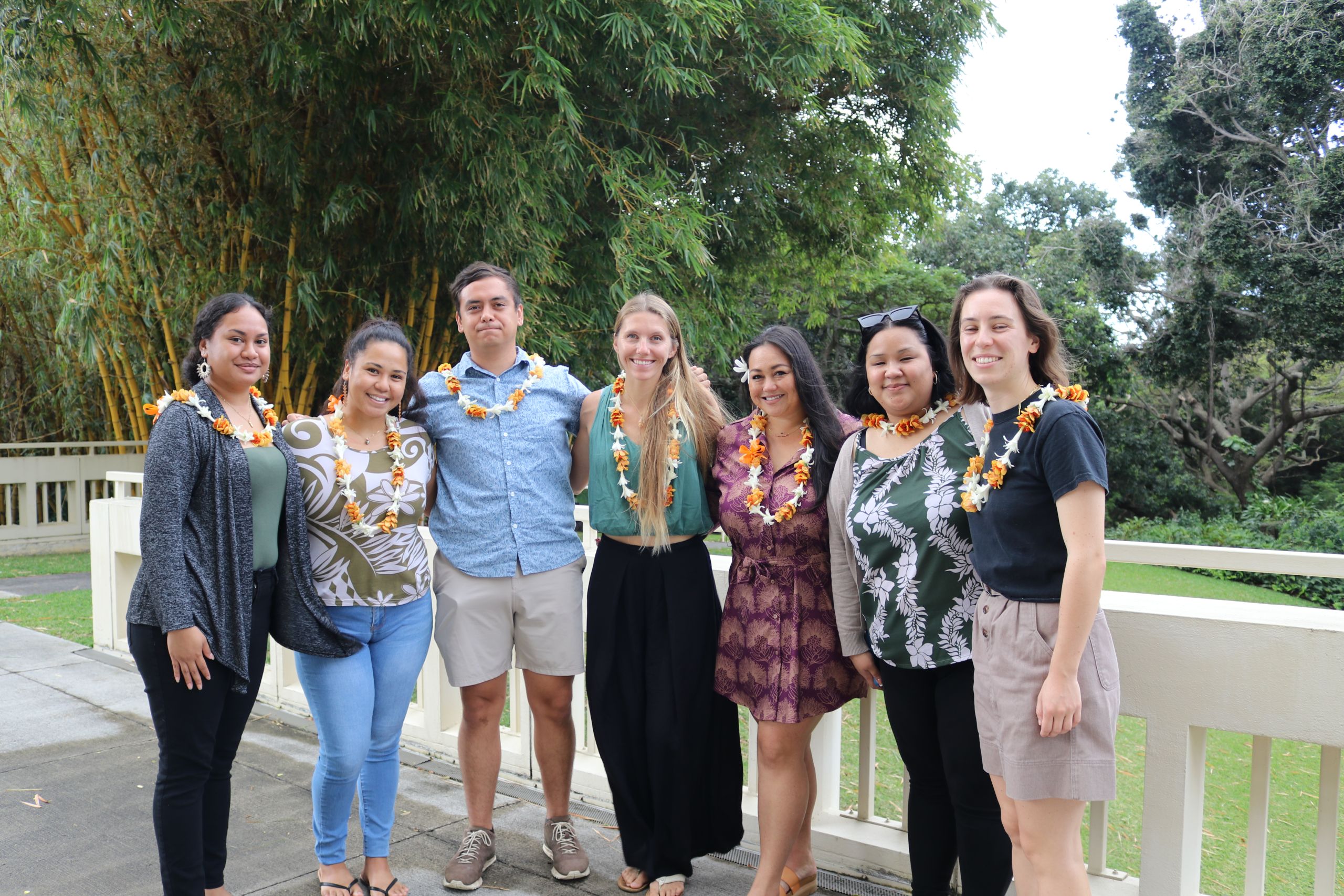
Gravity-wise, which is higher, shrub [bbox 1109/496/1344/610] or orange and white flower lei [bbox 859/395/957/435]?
orange and white flower lei [bbox 859/395/957/435]

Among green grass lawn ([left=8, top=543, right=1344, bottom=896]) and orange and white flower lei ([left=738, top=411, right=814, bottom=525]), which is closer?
orange and white flower lei ([left=738, top=411, right=814, bottom=525])

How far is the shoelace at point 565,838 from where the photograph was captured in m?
2.62

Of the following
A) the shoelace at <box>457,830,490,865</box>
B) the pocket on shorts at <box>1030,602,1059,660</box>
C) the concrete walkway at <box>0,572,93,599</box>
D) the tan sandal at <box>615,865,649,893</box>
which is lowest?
the concrete walkway at <box>0,572,93,599</box>

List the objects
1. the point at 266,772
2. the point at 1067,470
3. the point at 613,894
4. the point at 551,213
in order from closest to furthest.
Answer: the point at 1067,470 → the point at 613,894 → the point at 266,772 → the point at 551,213

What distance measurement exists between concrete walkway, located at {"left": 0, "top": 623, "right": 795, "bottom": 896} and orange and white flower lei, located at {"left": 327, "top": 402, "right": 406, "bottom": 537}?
1031 millimetres

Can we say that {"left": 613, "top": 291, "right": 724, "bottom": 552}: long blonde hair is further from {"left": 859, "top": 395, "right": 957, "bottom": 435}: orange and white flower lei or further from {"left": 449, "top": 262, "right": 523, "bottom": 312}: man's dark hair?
{"left": 859, "top": 395, "right": 957, "bottom": 435}: orange and white flower lei

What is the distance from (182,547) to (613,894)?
4.70ft

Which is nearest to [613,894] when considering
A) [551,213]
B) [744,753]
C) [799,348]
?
[799,348]

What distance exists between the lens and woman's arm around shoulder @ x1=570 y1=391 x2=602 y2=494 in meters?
2.75

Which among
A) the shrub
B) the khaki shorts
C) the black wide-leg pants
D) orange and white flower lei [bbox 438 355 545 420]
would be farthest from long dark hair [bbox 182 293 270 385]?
the shrub

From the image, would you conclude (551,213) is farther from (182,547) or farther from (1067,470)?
(1067,470)

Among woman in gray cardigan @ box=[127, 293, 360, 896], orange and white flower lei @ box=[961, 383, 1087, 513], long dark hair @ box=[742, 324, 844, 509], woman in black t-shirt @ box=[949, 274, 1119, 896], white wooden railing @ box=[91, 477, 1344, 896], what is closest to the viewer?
woman in black t-shirt @ box=[949, 274, 1119, 896]

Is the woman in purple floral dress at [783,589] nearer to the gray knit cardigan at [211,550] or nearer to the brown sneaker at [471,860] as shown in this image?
the brown sneaker at [471,860]

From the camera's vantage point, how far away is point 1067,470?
163 centimetres
